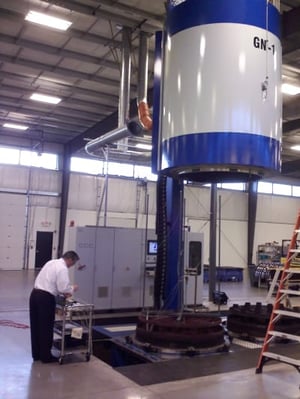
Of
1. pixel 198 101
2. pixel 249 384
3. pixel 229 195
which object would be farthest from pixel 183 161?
pixel 229 195

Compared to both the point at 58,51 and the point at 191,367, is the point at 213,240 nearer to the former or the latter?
the point at 58,51

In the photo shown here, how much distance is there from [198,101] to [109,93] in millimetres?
9247

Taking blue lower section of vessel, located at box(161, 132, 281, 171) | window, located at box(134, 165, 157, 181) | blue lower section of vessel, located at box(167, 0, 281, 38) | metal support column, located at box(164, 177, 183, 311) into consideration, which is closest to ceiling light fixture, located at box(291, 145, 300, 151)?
window, located at box(134, 165, 157, 181)

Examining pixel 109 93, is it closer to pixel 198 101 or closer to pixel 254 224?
pixel 198 101

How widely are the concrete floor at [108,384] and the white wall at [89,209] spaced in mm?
10715

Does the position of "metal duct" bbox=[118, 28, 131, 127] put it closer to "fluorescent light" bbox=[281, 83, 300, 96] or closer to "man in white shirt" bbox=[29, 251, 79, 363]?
"fluorescent light" bbox=[281, 83, 300, 96]

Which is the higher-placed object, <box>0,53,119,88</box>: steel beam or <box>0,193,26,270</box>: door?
<box>0,53,119,88</box>: steel beam

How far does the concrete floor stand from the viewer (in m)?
4.17

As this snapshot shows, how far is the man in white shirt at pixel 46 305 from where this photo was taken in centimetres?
517

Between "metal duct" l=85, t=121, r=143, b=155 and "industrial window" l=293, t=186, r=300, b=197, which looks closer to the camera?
"metal duct" l=85, t=121, r=143, b=155

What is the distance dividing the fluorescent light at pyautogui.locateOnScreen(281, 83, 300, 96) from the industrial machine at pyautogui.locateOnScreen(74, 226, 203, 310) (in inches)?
183

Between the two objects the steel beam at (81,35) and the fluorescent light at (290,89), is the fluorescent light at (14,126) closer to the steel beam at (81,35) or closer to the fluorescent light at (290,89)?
the steel beam at (81,35)

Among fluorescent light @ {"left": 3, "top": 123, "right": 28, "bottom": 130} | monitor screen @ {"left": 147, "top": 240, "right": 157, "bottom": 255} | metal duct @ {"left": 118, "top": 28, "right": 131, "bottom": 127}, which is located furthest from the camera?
fluorescent light @ {"left": 3, "top": 123, "right": 28, "bottom": 130}

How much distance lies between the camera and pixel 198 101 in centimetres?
413
